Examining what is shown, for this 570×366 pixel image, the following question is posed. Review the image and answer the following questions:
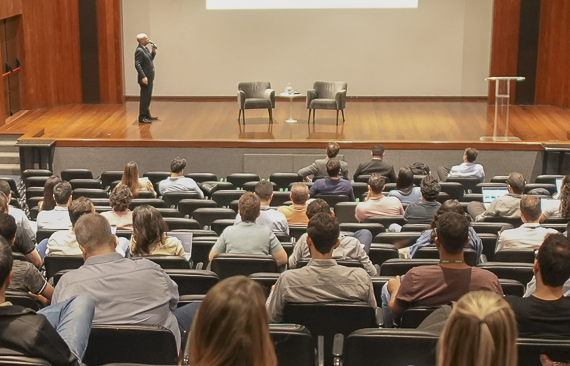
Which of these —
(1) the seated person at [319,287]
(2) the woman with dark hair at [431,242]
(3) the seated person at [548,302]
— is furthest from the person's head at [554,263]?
(2) the woman with dark hair at [431,242]

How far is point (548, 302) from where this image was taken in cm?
313

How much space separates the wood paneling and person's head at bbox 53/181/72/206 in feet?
30.7

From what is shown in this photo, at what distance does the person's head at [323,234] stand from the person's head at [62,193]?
2.59 m

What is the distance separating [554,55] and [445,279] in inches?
401

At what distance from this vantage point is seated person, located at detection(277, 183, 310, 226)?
5.79 meters

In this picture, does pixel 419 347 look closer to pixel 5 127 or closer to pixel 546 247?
pixel 546 247

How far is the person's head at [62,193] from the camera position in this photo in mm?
5625

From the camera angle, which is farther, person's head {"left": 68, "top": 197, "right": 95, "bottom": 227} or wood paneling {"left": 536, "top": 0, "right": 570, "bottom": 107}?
wood paneling {"left": 536, "top": 0, "right": 570, "bottom": 107}

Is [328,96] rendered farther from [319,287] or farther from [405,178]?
[319,287]

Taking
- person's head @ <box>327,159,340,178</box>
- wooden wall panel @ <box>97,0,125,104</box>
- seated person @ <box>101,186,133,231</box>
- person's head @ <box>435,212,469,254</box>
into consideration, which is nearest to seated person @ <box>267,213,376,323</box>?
person's head @ <box>435,212,469,254</box>

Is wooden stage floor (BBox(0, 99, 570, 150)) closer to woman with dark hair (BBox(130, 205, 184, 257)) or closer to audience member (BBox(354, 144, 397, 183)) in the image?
audience member (BBox(354, 144, 397, 183))

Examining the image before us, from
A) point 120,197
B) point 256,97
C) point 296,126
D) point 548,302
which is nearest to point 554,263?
point 548,302

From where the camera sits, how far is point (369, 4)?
13.0m

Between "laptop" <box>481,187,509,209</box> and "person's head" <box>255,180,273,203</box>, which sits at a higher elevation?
"person's head" <box>255,180,273,203</box>
